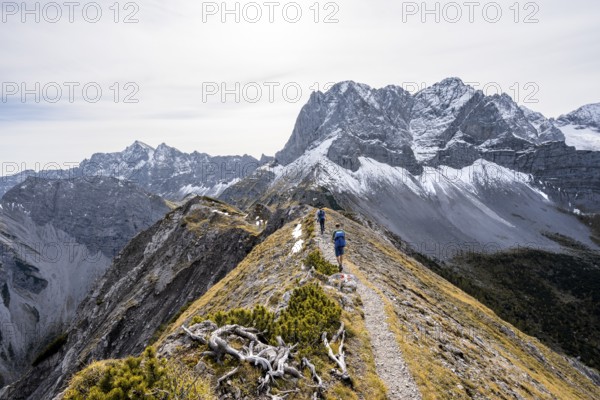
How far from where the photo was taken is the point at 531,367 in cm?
3450

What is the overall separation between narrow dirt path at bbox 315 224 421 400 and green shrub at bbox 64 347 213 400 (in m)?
8.47

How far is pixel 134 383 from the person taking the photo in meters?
10.8

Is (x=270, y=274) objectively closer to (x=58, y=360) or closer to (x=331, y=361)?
(x=331, y=361)

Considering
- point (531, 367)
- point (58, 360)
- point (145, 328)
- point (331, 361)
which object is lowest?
point (58, 360)

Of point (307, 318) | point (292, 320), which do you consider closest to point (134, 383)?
point (292, 320)

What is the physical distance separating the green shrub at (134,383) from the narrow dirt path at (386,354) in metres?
8.47

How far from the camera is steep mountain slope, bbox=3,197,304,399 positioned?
6676 centimetres

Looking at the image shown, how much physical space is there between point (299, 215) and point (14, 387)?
301ft

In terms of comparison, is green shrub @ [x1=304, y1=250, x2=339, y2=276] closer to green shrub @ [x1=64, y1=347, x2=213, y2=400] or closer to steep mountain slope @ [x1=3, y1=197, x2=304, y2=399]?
green shrub @ [x1=64, y1=347, x2=213, y2=400]

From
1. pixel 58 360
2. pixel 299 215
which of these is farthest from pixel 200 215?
pixel 58 360

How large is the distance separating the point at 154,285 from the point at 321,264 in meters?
58.2

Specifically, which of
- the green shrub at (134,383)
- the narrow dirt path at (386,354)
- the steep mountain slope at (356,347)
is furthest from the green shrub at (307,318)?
the green shrub at (134,383)

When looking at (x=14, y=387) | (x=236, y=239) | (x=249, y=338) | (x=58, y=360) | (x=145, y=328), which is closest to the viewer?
(x=249, y=338)

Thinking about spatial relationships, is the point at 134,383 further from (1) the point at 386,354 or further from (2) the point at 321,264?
(2) the point at 321,264
